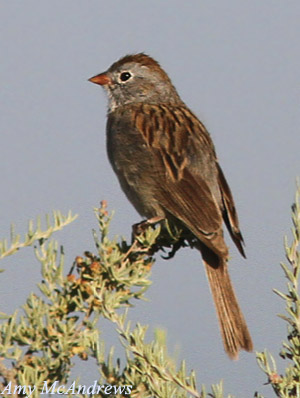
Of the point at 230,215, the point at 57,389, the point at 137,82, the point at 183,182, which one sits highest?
the point at 137,82

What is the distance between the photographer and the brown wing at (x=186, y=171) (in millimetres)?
3252

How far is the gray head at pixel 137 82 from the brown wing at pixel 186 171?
0.56 metres

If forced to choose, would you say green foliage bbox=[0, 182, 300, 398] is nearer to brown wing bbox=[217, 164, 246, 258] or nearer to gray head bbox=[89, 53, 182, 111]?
brown wing bbox=[217, 164, 246, 258]

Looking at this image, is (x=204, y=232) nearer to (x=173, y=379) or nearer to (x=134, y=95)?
(x=173, y=379)

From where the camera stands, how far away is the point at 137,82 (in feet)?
15.1

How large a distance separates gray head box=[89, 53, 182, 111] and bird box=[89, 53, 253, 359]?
295 millimetres

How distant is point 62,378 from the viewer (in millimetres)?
1957

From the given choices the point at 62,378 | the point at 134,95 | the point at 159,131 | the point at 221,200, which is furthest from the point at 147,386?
the point at 134,95

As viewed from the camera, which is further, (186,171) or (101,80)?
(101,80)

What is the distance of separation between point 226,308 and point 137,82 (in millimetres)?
1803

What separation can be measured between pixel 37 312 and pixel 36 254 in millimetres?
139

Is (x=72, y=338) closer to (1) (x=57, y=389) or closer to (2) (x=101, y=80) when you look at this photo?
(1) (x=57, y=389)

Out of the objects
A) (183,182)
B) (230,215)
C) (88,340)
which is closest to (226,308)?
(230,215)

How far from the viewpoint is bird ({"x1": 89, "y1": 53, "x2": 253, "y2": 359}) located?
10.5 feet
